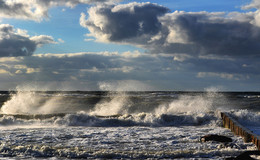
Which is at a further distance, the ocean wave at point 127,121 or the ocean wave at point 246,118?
the ocean wave at point 246,118

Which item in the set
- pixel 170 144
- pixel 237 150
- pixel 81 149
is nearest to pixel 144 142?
pixel 170 144

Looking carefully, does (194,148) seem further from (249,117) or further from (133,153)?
(249,117)

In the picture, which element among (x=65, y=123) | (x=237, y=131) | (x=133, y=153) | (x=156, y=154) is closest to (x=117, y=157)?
(x=133, y=153)

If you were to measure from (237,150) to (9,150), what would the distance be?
273 inches

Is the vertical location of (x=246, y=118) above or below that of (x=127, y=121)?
below

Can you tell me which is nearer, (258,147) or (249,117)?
(258,147)

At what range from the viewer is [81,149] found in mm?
8172

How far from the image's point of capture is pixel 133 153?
7602 millimetres

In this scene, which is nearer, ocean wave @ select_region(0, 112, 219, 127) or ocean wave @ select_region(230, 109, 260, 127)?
ocean wave @ select_region(0, 112, 219, 127)

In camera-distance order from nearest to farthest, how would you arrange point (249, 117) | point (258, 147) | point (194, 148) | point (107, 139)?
point (258, 147), point (194, 148), point (107, 139), point (249, 117)

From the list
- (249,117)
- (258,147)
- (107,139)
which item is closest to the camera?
(258,147)

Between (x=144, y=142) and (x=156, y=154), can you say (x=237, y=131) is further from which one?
(x=156, y=154)

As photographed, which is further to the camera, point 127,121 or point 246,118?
point 246,118

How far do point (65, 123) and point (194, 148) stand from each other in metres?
9.70
